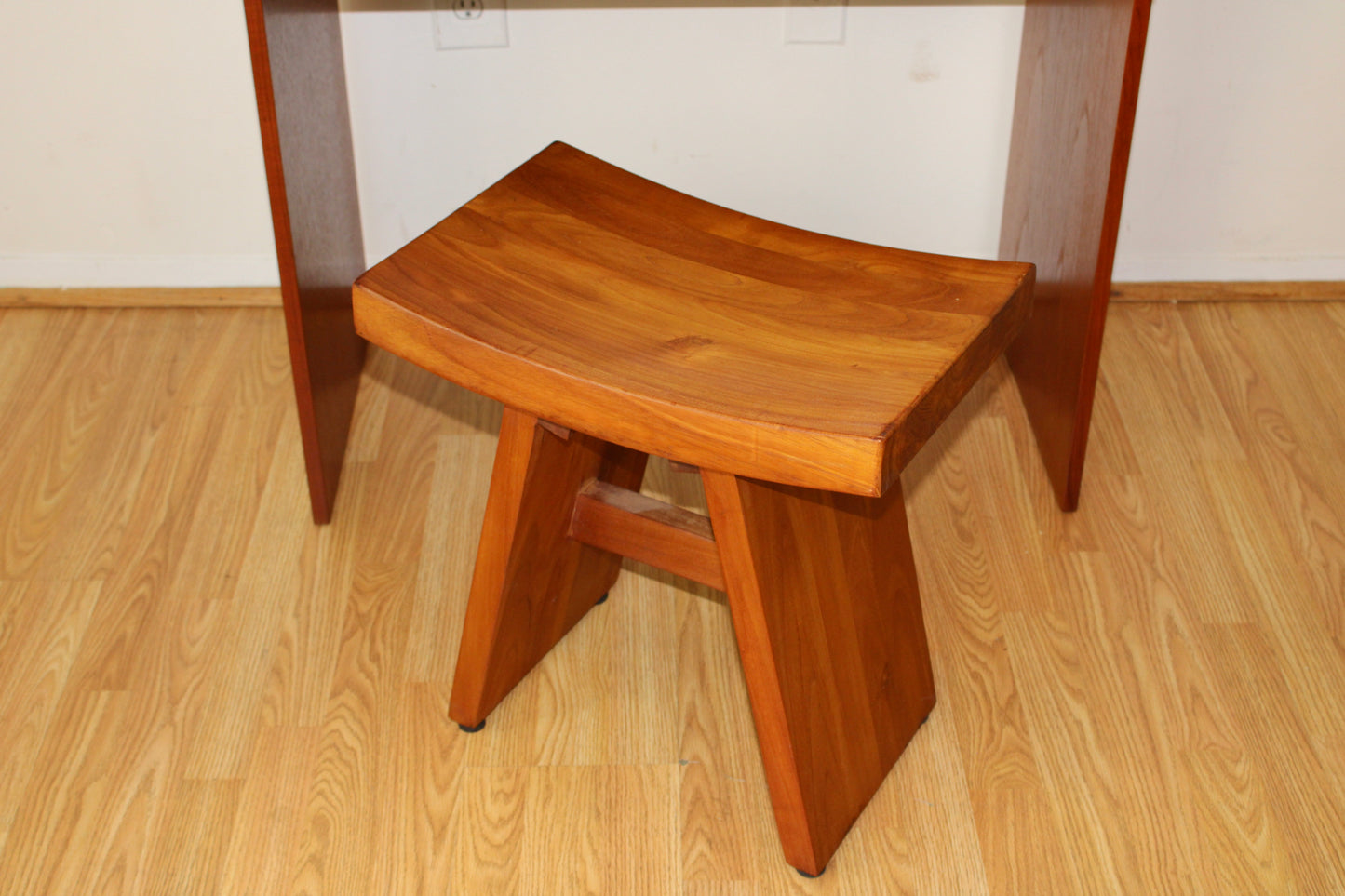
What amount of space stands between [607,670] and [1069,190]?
0.67 m

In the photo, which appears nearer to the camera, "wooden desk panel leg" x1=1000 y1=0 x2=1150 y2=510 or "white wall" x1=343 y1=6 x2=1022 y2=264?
"wooden desk panel leg" x1=1000 y1=0 x2=1150 y2=510

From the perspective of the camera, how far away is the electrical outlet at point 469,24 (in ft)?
5.34

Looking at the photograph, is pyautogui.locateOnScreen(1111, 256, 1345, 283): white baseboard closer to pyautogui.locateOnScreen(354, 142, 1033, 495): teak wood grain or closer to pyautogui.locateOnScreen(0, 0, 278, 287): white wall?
pyautogui.locateOnScreen(354, 142, 1033, 495): teak wood grain

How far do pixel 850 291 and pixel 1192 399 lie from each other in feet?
2.65

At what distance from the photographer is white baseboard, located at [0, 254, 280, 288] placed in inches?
71.4

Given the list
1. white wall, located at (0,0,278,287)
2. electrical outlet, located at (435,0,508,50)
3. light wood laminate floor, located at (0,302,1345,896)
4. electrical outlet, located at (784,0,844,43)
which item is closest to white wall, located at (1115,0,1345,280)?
light wood laminate floor, located at (0,302,1345,896)

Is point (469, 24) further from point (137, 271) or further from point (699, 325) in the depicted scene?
point (699, 325)

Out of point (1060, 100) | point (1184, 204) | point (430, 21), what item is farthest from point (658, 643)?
point (1184, 204)

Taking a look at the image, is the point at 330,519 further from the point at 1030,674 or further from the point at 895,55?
the point at 895,55

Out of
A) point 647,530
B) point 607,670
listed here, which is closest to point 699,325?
point 647,530

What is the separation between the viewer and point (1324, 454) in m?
1.53

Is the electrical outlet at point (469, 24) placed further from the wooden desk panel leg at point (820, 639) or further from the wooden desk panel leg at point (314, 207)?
the wooden desk panel leg at point (820, 639)

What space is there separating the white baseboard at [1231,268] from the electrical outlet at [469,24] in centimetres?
82

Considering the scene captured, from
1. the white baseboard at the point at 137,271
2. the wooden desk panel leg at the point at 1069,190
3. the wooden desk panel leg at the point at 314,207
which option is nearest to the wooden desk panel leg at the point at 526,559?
the wooden desk panel leg at the point at 314,207
